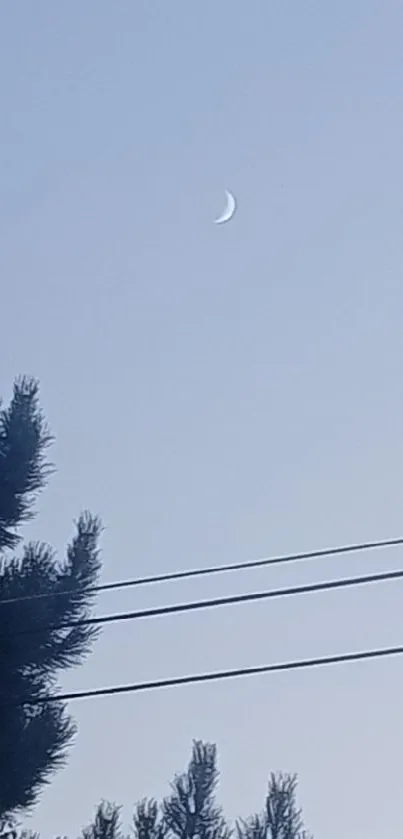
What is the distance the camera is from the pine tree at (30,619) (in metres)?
8.84

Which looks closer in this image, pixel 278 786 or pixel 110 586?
pixel 110 586

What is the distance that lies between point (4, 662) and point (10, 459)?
4.97ft

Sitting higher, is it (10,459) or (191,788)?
(10,459)

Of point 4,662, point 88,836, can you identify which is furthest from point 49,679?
point 88,836

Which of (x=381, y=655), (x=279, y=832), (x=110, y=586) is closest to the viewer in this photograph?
(x=381, y=655)

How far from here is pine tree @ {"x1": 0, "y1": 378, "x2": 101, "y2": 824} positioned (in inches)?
348

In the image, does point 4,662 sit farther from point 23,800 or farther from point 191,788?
point 191,788

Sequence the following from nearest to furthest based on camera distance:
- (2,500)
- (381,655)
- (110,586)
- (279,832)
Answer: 1. (381,655)
2. (110,586)
3. (279,832)
4. (2,500)

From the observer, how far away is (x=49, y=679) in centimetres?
912

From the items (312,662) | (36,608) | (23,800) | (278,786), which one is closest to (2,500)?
(36,608)

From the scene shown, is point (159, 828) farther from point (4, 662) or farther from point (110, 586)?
point (110, 586)

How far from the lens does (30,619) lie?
343 inches

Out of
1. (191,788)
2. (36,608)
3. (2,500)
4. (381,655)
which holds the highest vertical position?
(2,500)

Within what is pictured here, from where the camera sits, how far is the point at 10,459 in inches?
374
